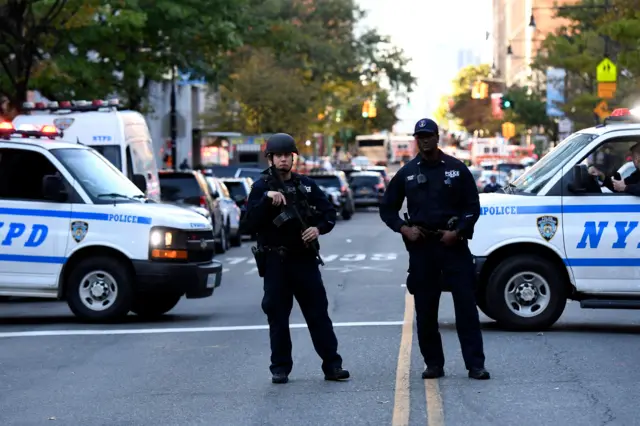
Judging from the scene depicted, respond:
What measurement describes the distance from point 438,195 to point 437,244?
366 millimetres

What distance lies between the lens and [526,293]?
1437cm

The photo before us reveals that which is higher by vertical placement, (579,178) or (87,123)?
(87,123)

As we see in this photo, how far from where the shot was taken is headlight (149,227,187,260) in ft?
52.8

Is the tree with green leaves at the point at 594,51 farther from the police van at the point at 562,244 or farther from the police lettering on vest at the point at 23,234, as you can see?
the police lettering on vest at the point at 23,234

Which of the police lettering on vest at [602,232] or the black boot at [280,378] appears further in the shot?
the police lettering on vest at [602,232]

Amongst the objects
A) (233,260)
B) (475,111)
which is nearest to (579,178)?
(233,260)

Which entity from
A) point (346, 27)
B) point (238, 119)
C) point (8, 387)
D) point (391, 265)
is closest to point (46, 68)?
point (391, 265)

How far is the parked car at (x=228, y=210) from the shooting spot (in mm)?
32094

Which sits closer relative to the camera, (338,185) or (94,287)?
(94,287)

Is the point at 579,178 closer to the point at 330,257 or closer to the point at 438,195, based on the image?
the point at 438,195

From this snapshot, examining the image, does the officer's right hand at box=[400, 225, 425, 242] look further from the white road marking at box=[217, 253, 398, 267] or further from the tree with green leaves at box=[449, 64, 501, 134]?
the tree with green leaves at box=[449, 64, 501, 134]

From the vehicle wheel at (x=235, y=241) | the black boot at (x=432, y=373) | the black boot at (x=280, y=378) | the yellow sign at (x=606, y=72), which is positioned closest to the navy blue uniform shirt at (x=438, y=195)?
the black boot at (x=432, y=373)

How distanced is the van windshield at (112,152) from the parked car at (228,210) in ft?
26.5

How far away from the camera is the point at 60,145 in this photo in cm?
1677
